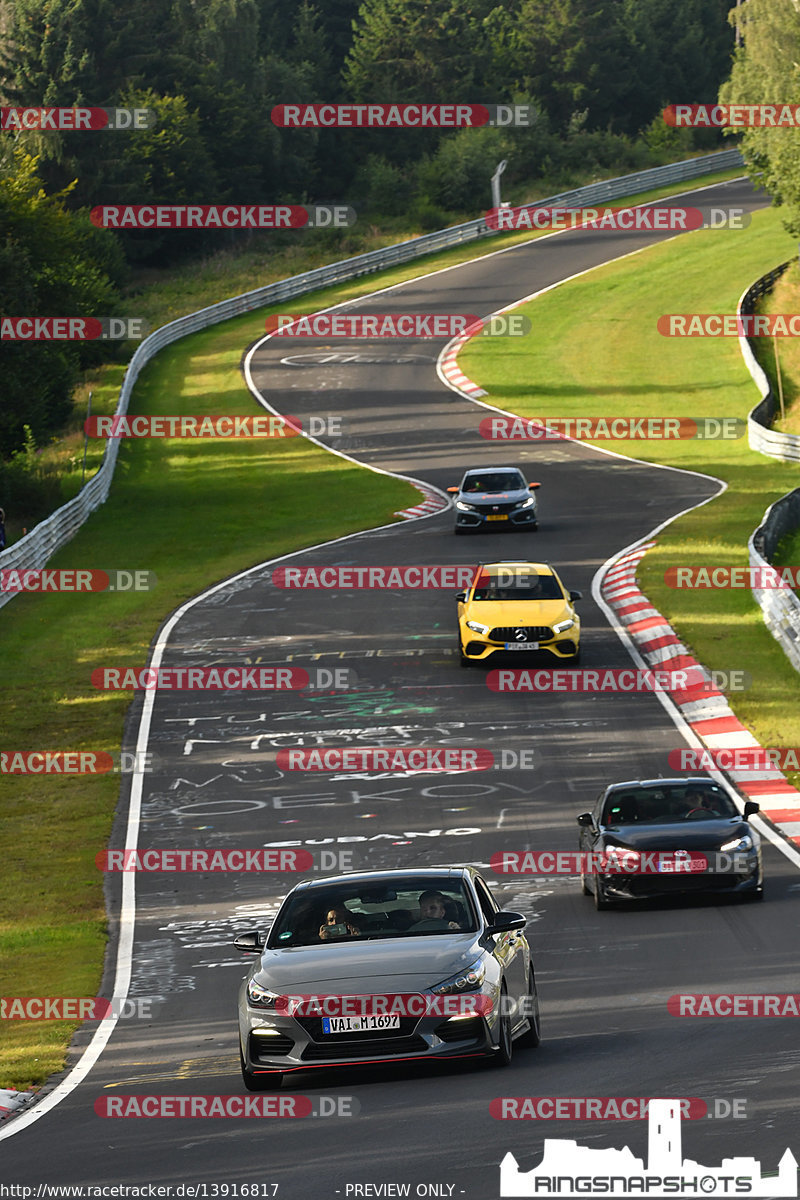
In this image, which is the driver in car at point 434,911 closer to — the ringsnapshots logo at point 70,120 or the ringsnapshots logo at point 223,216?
the ringsnapshots logo at point 223,216

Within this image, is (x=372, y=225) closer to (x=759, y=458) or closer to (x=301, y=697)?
(x=759, y=458)

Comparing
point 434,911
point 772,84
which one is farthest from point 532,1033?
point 772,84

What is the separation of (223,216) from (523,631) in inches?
2724

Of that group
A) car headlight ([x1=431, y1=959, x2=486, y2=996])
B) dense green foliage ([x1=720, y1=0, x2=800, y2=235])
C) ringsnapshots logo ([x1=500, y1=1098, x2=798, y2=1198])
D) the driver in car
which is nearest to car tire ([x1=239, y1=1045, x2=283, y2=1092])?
car headlight ([x1=431, y1=959, x2=486, y2=996])

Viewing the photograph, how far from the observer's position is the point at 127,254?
293ft

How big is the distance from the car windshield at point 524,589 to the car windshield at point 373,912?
56.6 ft

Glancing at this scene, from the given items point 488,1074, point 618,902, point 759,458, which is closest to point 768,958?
point 618,902

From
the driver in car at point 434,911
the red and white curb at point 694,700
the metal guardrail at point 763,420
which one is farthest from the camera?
the metal guardrail at point 763,420

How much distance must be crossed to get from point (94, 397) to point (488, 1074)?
52994mm

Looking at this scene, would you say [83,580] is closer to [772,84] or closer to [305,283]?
[772,84]

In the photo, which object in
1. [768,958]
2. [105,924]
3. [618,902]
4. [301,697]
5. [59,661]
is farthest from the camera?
[59,661]

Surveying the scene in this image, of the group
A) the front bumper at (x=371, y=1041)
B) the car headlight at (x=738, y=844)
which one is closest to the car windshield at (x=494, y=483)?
the car headlight at (x=738, y=844)

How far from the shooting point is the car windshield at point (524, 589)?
1116 inches

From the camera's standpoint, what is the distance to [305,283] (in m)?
78.1
